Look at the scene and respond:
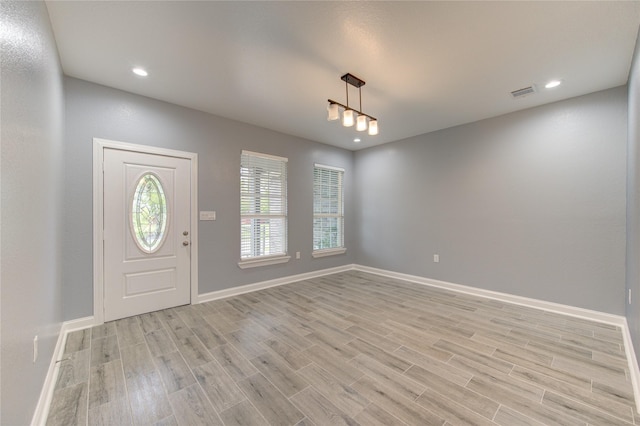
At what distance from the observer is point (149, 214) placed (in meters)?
3.19

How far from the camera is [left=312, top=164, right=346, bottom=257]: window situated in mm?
5191

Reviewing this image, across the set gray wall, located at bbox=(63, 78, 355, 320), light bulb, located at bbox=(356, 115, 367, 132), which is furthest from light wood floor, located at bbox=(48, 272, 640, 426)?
light bulb, located at bbox=(356, 115, 367, 132)

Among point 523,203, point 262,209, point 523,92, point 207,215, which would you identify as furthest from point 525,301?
point 207,215

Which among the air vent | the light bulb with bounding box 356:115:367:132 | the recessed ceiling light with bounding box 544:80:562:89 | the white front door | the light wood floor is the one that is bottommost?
the light wood floor

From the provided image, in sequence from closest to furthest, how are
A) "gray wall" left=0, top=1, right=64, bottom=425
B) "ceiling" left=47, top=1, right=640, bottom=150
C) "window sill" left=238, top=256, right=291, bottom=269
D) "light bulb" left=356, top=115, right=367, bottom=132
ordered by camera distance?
1. "gray wall" left=0, top=1, right=64, bottom=425
2. "ceiling" left=47, top=1, right=640, bottom=150
3. "light bulb" left=356, top=115, right=367, bottom=132
4. "window sill" left=238, top=256, right=291, bottom=269

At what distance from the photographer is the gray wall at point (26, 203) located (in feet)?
3.67

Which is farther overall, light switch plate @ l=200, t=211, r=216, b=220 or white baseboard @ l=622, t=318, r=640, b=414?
light switch plate @ l=200, t=211, r=216, b=220

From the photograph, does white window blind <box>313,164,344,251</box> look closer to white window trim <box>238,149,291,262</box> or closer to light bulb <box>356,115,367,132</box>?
white window trim <box>238,149,291,262</box>

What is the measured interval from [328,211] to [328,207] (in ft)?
0.29

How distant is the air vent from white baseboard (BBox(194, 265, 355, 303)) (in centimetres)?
408

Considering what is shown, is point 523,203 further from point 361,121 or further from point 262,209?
point 262,209

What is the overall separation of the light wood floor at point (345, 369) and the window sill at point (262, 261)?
81cm

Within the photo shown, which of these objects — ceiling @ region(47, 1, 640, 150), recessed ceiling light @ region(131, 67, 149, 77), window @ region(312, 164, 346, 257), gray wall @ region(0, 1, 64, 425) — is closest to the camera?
gray wall @ region(0, 1, 64, 425)

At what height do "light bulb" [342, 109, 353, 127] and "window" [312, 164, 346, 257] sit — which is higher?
"light bulb" [342, 109, 353, 127]
